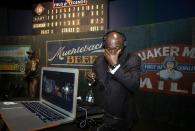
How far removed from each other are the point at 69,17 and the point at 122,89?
4.96 meters

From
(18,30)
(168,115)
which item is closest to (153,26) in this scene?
(168,115)

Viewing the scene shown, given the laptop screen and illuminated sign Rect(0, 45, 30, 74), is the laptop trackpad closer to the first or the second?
the laptop screen

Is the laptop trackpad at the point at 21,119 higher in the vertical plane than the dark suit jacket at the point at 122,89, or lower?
lower

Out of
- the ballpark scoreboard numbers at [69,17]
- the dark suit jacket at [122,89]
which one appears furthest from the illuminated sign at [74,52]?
the dark suit jacket at [122,89]

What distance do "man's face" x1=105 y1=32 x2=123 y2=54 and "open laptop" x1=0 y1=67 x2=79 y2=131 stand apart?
0.87 feet

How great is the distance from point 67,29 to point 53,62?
905 mm

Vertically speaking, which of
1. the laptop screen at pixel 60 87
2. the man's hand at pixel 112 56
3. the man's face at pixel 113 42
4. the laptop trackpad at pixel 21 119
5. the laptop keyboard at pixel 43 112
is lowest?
the laptop trackpad at pixel 21 119

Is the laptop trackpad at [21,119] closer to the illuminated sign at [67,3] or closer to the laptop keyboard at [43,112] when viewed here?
the laptop keyboard at [43,112]

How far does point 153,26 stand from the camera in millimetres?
4680

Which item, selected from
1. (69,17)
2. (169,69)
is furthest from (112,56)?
(69,17)

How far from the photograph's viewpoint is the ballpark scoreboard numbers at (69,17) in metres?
6.07

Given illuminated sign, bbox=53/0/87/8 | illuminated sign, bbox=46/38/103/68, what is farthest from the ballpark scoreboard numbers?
illuminated sign, bbox=46/38/103/68

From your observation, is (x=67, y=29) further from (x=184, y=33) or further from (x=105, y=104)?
(x=105, y=104)

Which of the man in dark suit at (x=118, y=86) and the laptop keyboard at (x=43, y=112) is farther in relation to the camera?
the laptop keyboard at (x=43, y=112)
